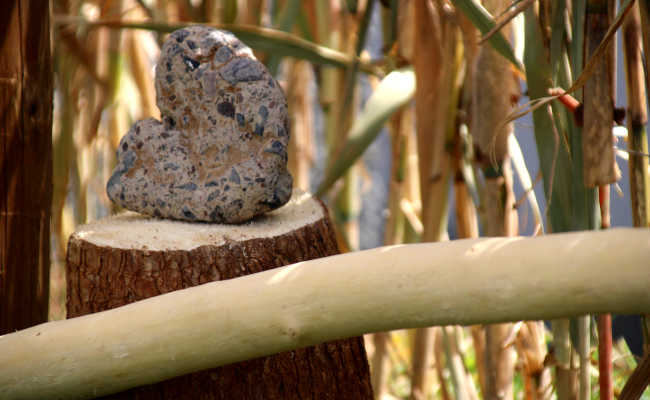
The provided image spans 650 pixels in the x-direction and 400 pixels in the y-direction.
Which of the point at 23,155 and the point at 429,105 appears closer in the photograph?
the point at 23,155

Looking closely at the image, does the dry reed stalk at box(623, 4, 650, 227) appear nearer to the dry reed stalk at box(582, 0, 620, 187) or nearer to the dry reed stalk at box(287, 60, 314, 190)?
the dry reed stalk at box(582, 0, 620, 187)

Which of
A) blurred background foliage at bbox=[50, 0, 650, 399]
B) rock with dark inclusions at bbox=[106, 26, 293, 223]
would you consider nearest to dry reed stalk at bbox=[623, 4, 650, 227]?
blurred background foliage at bbox=[50, 0, 650, 399]

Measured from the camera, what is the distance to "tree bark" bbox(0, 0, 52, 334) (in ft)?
3.07

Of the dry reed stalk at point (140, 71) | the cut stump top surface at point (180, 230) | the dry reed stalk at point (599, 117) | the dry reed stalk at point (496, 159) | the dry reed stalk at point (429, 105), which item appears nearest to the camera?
the dry reed stalk at point (599, 117)

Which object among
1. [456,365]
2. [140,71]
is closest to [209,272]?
[456,365]

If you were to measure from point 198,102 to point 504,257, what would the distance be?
20.2 inches

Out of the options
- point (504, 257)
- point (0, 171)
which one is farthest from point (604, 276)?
point (0, 171)

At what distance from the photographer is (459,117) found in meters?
1.17

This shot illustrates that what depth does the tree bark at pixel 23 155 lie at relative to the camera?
0.94 meters

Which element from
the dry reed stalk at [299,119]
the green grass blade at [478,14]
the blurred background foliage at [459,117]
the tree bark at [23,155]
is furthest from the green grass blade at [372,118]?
the dry reed stalk at [299,119]

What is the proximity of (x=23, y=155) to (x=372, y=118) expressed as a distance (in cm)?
49

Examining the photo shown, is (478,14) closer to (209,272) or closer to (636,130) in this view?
(636,130)

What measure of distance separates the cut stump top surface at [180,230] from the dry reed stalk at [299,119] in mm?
722

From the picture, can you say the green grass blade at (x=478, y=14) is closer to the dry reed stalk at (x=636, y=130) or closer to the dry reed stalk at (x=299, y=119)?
the dry reed stalk at (x=636, y=130)
